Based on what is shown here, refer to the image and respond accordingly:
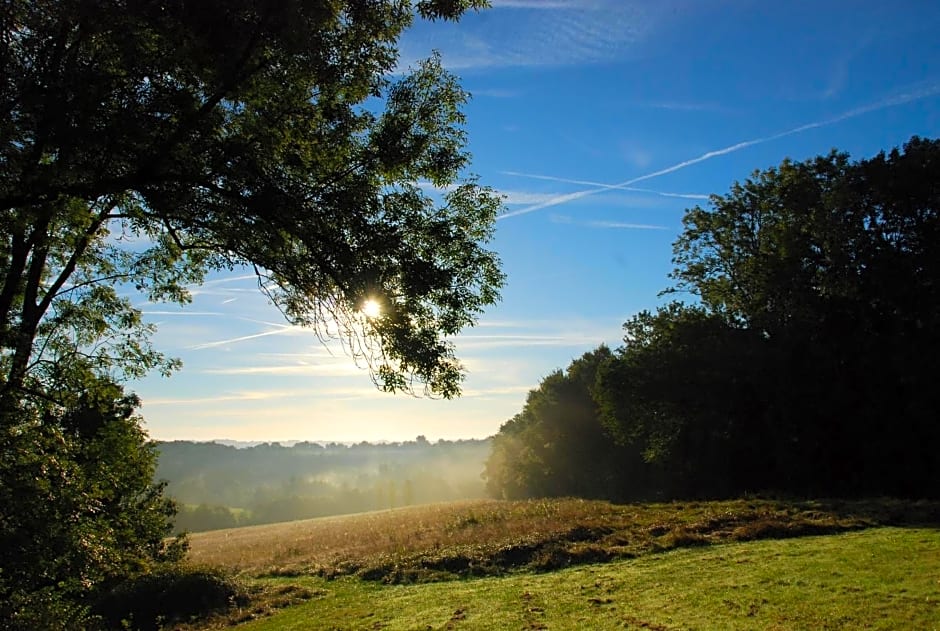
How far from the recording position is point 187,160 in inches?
331

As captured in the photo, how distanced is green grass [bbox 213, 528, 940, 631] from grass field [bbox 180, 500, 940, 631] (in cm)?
4

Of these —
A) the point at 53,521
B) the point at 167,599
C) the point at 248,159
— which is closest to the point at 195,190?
the point at 248,159

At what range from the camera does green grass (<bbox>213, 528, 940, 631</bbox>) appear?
9445mm

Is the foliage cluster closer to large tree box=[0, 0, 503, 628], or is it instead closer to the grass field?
large tree box=[0, 0, 503, 628]

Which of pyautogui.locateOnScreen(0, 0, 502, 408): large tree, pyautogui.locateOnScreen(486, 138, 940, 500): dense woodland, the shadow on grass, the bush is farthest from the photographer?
pyautogui.locateOnScreen(486, 138, 940, 500): dense woodland

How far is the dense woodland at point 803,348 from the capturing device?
2792 cm

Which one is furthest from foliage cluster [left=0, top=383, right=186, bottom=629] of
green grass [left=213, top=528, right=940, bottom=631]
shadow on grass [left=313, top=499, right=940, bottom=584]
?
shadow on grass [left=313, top=499, right=940, bottom=584]

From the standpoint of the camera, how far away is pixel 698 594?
1141cm

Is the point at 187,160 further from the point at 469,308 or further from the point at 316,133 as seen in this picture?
the point at 469,308

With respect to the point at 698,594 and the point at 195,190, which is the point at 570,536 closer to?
the point at 698,594

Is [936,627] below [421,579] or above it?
above

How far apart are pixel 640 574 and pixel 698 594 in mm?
2729

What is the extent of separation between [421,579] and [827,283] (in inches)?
1058

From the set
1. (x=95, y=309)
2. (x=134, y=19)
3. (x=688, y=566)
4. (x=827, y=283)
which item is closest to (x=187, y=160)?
(x=134, y=19)
